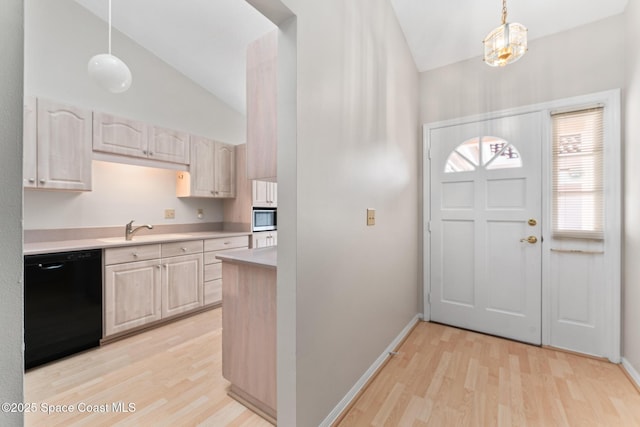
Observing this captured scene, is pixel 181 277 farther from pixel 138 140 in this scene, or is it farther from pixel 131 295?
pixel 138 140

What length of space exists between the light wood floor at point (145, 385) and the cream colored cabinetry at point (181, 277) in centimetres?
42

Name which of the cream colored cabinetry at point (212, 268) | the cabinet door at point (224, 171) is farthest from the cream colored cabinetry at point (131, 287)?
the cabinet door at point (224, 171)

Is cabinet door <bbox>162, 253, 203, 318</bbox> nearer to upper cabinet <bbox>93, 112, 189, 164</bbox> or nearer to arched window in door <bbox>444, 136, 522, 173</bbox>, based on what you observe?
upper cabinet <bbox>93, 112, 189, 164</bbox>

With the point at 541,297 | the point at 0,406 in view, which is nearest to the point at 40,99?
the point at 0,406

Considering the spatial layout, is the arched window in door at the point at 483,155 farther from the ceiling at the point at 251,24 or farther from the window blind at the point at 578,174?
the ceiling at the point at 251,24

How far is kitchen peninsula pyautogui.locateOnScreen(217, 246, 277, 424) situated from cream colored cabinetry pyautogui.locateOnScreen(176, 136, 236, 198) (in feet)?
6.77

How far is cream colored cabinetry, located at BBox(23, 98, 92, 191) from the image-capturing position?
222 centimetres

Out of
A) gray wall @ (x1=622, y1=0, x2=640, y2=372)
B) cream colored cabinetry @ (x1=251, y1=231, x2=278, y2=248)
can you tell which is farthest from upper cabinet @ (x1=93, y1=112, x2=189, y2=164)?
gray wall @ (x1=622, y1=0, x2=640, y2=372)

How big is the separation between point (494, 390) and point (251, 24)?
12.2ft

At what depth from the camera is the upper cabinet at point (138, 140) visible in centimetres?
265

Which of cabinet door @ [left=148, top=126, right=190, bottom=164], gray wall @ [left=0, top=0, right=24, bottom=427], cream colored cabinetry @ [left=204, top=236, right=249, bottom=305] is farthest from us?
cream colored cabinetry @ [left=204, top=236, right=249, bottom=305]

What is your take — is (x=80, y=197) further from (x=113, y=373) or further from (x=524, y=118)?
(x=524, y=118)

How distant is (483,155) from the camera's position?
266 centimetres

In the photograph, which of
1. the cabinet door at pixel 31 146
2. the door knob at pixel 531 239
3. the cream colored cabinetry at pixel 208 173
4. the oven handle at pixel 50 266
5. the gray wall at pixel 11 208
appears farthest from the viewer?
the cream colored cabinetry at pixel 208 173
